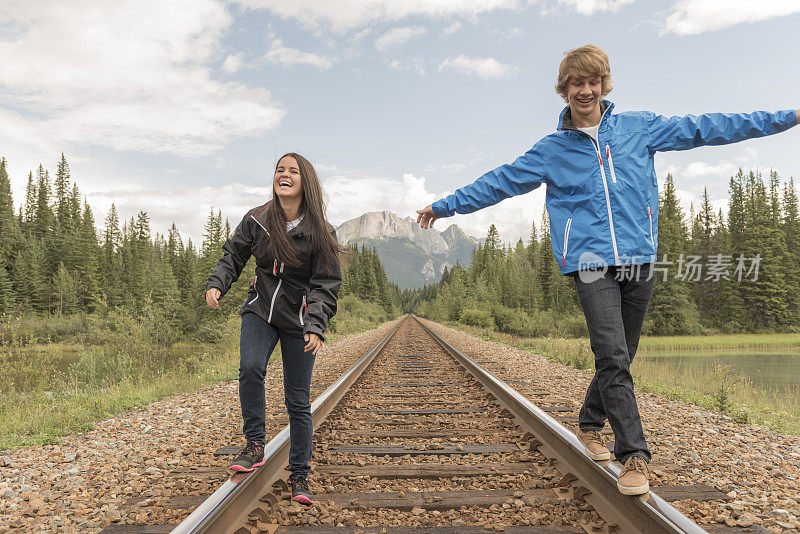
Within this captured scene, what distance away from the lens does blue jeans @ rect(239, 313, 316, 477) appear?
2.48m

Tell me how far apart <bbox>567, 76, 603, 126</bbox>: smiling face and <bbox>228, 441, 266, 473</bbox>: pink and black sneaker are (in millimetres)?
2555

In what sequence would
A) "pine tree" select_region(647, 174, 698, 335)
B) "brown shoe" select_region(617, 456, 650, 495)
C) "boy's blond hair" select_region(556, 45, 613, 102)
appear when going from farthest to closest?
1. "pine tree" select_region(647, 174, 698, 335)
2. "boy's blond hair" select_region(556, 45, 613, 102)
3. "brown shoe" select_region(617, 456, 650, 495)

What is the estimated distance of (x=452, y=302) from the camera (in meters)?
52.4

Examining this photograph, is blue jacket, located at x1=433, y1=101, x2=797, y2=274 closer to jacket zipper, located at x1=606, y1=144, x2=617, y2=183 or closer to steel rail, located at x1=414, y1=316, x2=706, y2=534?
jacket zipper, located at x1=606, y1=144, x2=617, y2=183

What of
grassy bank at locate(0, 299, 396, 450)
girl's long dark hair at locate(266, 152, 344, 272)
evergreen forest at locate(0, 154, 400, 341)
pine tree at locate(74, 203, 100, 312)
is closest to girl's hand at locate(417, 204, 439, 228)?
girl's long dark hair at locate(266, 152, 344, 272)

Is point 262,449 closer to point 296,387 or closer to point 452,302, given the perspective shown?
point 296,387

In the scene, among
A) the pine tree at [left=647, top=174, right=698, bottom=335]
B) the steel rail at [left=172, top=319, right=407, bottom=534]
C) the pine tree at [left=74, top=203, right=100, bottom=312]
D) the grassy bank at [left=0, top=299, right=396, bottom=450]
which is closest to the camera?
the steel rail at [left=172, top=319, right=407, bottom=534]

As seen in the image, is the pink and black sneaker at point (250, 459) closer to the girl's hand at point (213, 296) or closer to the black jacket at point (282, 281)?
the black jacket at point (282, 281)

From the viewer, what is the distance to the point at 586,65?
7.85ft

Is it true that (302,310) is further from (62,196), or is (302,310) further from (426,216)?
(62,196)

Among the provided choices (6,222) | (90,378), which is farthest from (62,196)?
(90,378)

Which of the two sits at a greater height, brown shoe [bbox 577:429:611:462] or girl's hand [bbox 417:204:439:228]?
girl's hand [bbox 417:204:439:228]

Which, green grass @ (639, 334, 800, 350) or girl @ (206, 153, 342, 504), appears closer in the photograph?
girl @ (206, 153, 342, 504)

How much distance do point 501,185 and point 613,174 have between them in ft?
1.95
